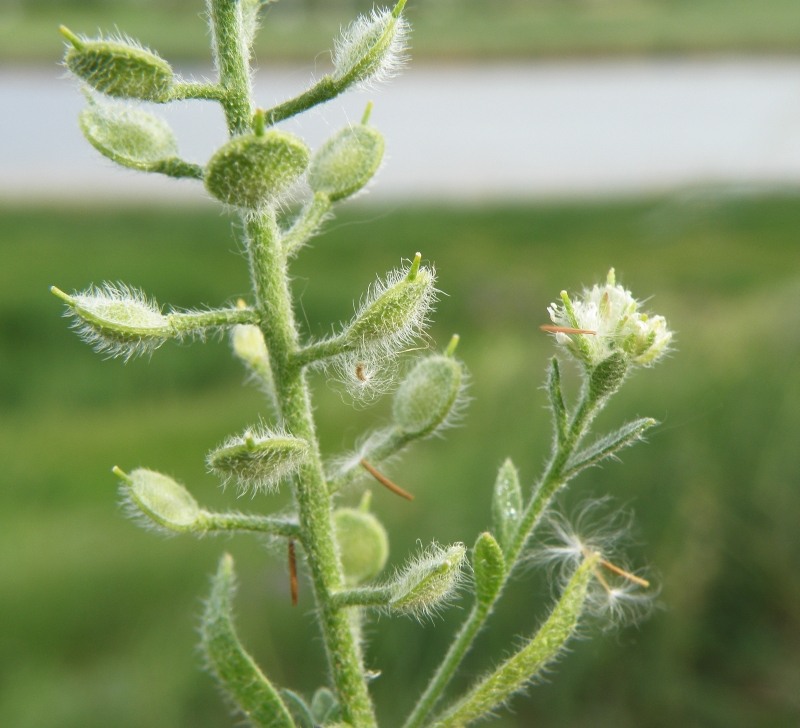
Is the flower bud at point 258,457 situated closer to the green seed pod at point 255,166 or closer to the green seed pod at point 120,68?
the green seed pod at point 255,166

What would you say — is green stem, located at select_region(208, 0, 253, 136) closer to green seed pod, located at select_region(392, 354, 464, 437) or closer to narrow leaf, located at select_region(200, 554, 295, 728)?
green seed pod, located at select_region(392, 354, 464, 437)

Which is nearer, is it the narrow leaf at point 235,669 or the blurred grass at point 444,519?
the narrow leaf at point 235,669

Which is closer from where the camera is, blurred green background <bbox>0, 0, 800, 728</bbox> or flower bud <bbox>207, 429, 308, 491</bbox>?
flower bud <bbox>207, 429, 308, 491</bbox>

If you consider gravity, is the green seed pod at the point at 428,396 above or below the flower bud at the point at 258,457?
above

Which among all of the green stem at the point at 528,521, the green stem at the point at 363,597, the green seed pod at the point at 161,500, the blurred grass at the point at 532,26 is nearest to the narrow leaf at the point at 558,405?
the green stem at the point at 528,521

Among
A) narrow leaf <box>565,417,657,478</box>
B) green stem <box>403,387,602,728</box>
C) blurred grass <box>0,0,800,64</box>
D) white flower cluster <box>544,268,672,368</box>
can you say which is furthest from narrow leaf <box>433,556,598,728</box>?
blurred grass <box>0,0,800,64</box>

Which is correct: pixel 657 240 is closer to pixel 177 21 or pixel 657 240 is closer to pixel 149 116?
pixel 149 116

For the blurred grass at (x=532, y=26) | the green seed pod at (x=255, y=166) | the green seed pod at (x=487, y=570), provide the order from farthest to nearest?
the blurred grass at (x=532, y=26) → the green seed pod at (x=487, y=570) → the green seed pod at (x=255, y=166)
